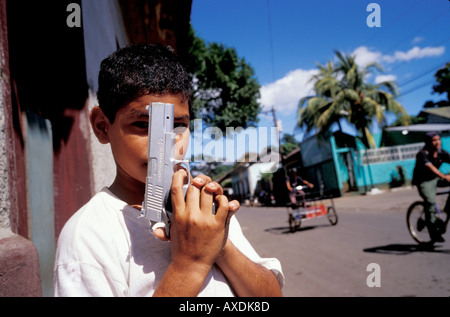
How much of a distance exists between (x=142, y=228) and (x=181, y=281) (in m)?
0.20

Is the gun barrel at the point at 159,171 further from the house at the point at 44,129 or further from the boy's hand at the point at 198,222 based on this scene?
the house at the point at 44,129

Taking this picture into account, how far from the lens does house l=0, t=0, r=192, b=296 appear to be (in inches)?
43.8

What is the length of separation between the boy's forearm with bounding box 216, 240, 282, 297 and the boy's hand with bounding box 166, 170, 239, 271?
12 cm

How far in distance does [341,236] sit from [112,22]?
5576 mm

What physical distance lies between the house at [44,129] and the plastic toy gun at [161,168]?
2.22ft

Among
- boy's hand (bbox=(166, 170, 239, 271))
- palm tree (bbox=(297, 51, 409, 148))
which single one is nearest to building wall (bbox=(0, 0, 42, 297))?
boy's hand (bbox=(166, 170, 239, 271))

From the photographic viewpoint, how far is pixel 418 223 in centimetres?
453

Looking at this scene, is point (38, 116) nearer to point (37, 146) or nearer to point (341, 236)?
point (37, 146)

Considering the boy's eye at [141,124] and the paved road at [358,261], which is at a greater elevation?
the boy's eye at [141,124]

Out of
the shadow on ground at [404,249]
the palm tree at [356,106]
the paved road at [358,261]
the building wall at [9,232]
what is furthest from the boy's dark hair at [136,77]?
the palm tree at [356,106]

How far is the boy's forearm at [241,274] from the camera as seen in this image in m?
0.68

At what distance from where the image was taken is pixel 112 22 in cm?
312

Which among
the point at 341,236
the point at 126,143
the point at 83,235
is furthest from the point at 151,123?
the point at 341,236

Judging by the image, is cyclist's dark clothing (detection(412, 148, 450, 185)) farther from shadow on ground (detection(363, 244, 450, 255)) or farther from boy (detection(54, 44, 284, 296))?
boy (detection(54, 44, 284, 296))
